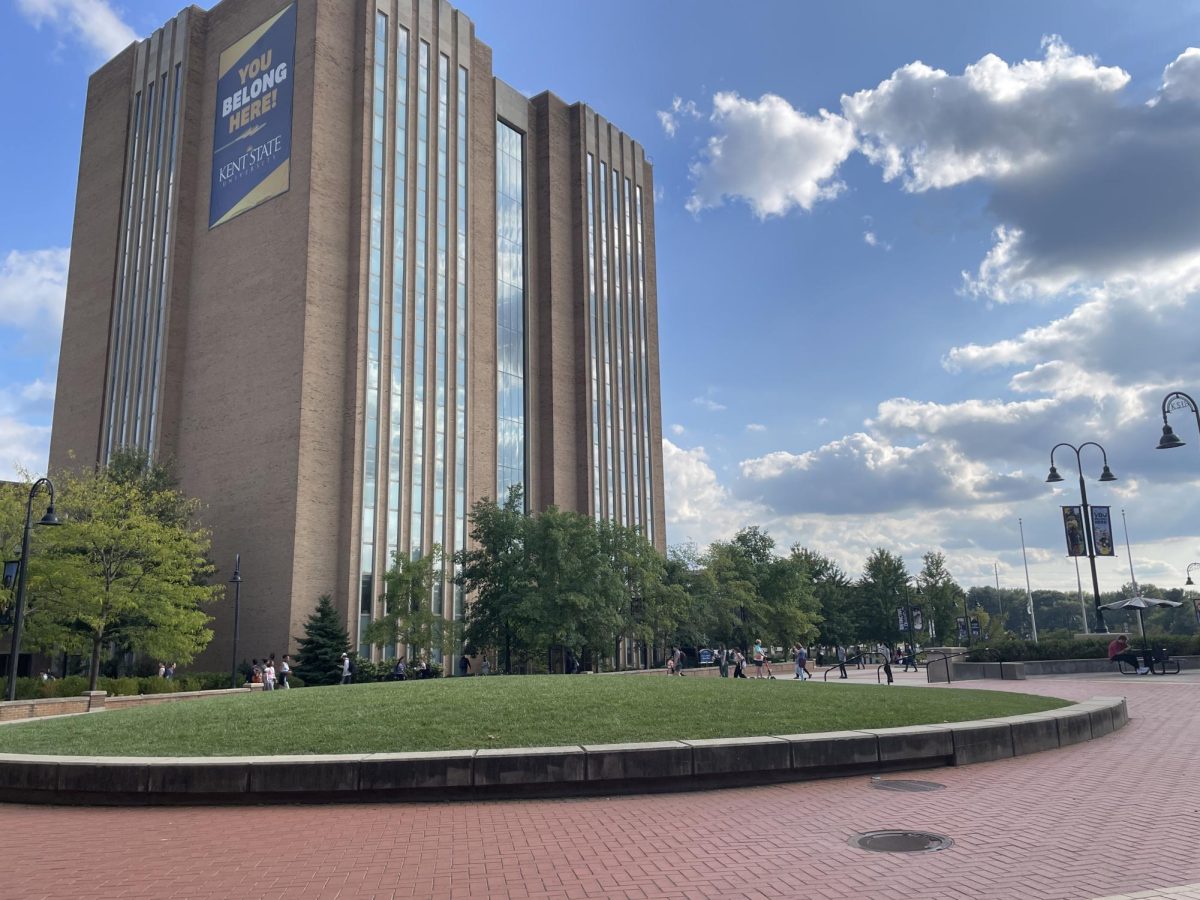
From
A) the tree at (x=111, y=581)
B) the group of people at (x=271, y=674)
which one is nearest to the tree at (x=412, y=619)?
the group of people at (x=271, y=674)

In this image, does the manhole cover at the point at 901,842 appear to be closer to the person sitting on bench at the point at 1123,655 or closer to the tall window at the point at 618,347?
the person sitting on bench at the point at 1123,655

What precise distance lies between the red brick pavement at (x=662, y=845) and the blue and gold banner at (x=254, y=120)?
4500cm

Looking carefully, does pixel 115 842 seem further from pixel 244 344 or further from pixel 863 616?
pixel 863 616

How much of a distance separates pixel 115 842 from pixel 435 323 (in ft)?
144

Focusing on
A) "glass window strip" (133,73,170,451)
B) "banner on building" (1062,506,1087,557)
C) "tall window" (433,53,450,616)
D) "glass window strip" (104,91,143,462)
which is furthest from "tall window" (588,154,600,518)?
"banner on building" (1062,506,1087,557)

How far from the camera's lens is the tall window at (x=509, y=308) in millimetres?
57625

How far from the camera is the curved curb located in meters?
9.47

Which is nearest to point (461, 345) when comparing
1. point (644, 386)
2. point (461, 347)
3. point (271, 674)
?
point (461, 347)

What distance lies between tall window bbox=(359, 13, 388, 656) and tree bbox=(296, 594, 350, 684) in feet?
11.8

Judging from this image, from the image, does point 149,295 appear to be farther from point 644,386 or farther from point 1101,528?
point 1101,528

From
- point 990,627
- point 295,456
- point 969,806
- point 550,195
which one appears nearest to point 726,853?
point 969,806

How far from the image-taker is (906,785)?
9.83 meters

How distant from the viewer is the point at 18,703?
20812 mm

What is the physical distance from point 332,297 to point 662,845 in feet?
141
